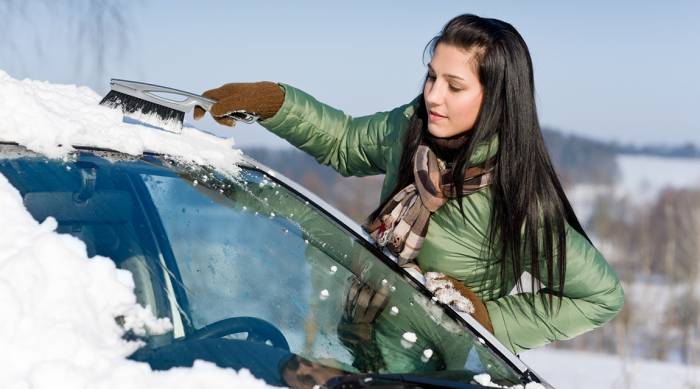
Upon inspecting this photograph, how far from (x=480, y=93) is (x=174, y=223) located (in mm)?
864

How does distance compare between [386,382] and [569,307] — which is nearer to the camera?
[386,382]

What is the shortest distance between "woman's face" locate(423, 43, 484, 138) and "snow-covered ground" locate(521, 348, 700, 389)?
5550 mm

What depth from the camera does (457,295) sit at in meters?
2.33

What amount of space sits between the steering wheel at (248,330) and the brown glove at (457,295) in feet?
1.59

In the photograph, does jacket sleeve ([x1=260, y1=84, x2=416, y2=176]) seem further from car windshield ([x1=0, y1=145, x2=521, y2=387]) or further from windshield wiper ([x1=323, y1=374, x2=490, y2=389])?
windshield wiper ([x1=323, y1=374, x2=490, y2=389])

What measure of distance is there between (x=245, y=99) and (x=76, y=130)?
0.66 metres

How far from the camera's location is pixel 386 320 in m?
2.17

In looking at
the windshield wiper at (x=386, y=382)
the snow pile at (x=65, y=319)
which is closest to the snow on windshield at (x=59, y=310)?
the snow pile at (x=65, y=319)

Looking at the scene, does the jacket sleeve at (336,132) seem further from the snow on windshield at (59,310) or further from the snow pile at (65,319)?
the snow pile at (65,319)

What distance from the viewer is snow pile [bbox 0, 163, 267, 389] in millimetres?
1611

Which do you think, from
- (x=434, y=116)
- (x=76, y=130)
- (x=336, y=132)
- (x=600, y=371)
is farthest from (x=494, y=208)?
(x=600, y=371)

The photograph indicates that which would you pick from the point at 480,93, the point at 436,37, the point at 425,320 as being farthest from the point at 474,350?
the point at 436,37

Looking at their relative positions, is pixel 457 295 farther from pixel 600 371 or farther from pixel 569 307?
pixel 600 371

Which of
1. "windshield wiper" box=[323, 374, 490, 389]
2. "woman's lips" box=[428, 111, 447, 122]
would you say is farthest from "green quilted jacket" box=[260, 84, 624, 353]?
"windshield wiper" box=[323, 374, 490, 389]
